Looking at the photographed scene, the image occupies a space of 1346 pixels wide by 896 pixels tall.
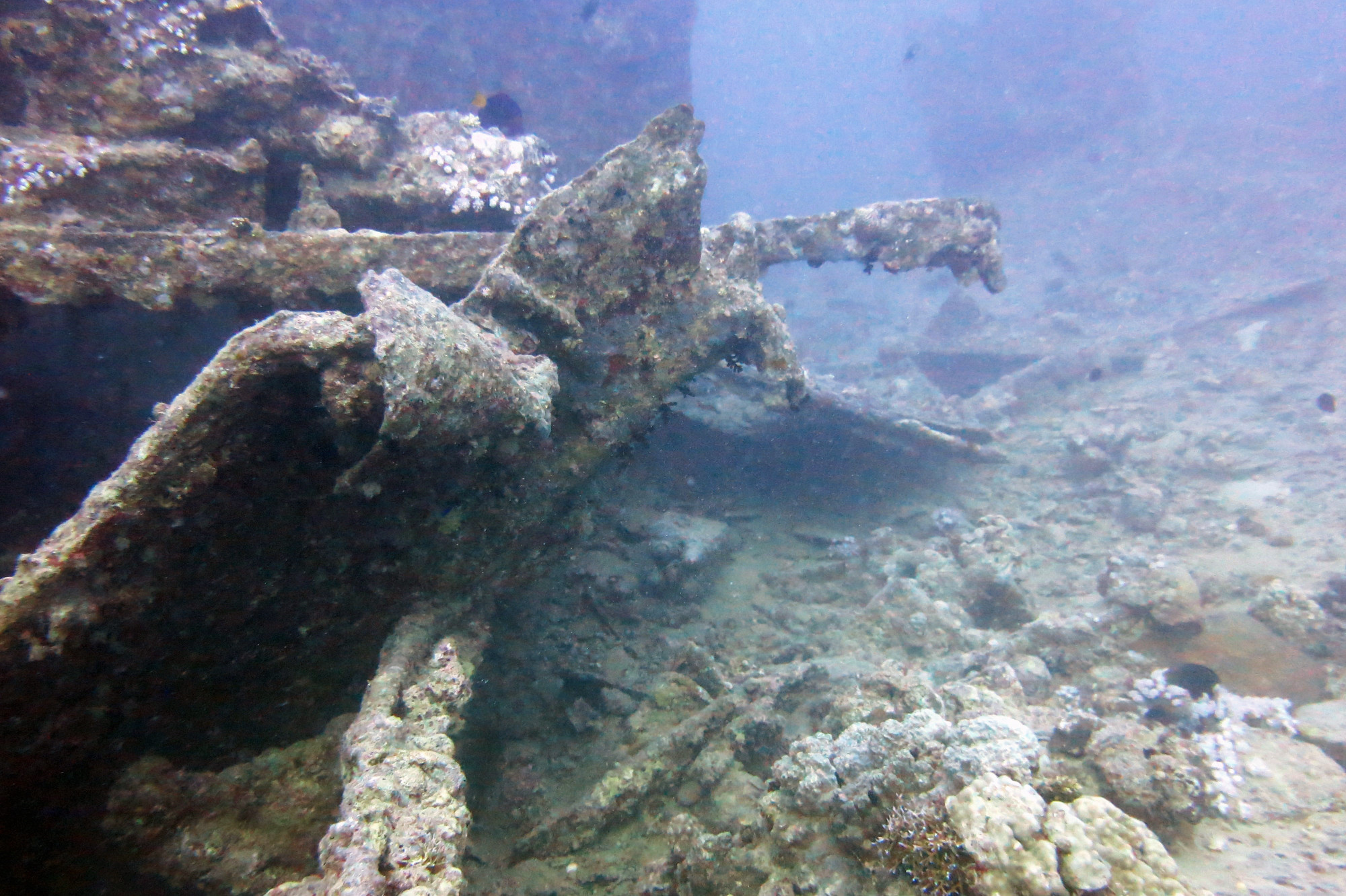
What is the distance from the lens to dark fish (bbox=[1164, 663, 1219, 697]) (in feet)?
17.9

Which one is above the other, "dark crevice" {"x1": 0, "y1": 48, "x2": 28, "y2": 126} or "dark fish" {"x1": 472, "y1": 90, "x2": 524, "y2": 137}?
"dark fish" {"x1": 472, "y1": 90, "x2": 524, "y2": 137}

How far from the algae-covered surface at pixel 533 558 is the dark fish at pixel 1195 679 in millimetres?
38

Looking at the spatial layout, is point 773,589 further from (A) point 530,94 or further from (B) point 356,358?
(A) point 530,94

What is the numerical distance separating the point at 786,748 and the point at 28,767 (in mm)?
4240

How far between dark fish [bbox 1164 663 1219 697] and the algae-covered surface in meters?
0.04

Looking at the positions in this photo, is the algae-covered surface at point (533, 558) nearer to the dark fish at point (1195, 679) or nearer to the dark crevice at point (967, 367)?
the dark fish at point (1195, 679)

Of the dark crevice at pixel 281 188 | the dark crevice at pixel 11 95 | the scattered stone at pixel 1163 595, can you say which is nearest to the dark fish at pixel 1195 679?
the scattered stone at pixel 1163 595

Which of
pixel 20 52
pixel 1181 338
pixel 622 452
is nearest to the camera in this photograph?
pixel 622 452

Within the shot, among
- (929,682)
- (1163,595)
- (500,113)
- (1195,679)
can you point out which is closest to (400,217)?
(500,113)

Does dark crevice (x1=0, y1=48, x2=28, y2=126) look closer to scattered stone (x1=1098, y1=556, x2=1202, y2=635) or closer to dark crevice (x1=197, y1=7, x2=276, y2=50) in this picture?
dark crevice (x1=197, y1=7, x2=276, y2=50)

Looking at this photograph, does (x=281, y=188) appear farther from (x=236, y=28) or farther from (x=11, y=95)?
(x=236, y=28)

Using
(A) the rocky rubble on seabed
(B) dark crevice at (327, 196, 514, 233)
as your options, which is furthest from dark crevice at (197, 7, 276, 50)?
(A) the rocky rubble on seabed

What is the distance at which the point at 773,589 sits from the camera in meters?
7.45

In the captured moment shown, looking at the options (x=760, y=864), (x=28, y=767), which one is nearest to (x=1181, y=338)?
(x=760, y=864)
